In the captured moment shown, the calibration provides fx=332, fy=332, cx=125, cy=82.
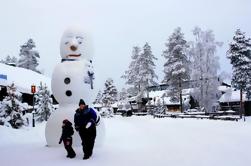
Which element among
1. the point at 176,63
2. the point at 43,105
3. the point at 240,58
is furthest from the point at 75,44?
the point at 176,63

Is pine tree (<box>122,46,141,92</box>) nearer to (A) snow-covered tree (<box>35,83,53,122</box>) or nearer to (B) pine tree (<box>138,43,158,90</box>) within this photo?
(B) pine tree (<box>138,43,158,90</box>)

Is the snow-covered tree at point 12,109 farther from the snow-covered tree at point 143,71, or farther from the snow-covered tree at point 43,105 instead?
the snow-covered tree at point 143,71

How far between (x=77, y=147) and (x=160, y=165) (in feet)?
11.8

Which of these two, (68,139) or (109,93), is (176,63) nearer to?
(109,93)

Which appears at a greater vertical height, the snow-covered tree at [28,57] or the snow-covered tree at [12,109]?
the snow-covered tree at [28,57]

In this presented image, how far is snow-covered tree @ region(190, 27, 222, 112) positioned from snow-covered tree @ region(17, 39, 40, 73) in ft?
125

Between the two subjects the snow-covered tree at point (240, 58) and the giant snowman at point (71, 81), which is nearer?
the giant snowman at point (71, 81)

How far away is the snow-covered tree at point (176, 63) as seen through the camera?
4600cm

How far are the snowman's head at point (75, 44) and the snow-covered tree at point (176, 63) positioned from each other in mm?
35058

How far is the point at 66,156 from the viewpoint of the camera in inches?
349

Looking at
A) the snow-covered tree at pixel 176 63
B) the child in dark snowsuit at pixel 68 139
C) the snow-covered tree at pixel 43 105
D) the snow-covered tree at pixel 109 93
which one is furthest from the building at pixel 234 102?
the child in dark snowsuit at pixel 68 139

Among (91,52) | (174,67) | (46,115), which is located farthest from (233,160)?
(174,67)

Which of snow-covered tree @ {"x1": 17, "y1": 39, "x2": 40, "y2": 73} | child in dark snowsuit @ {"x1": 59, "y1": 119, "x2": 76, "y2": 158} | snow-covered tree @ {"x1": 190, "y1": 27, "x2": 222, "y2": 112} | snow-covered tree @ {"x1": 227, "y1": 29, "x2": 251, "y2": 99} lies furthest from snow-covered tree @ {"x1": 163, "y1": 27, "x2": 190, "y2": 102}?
child in dark snowsuit @ {"x1": 59, "y1": 119, "x2": 76, "y2": 158}

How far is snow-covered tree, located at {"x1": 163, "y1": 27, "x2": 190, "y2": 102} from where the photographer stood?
4600 cm
